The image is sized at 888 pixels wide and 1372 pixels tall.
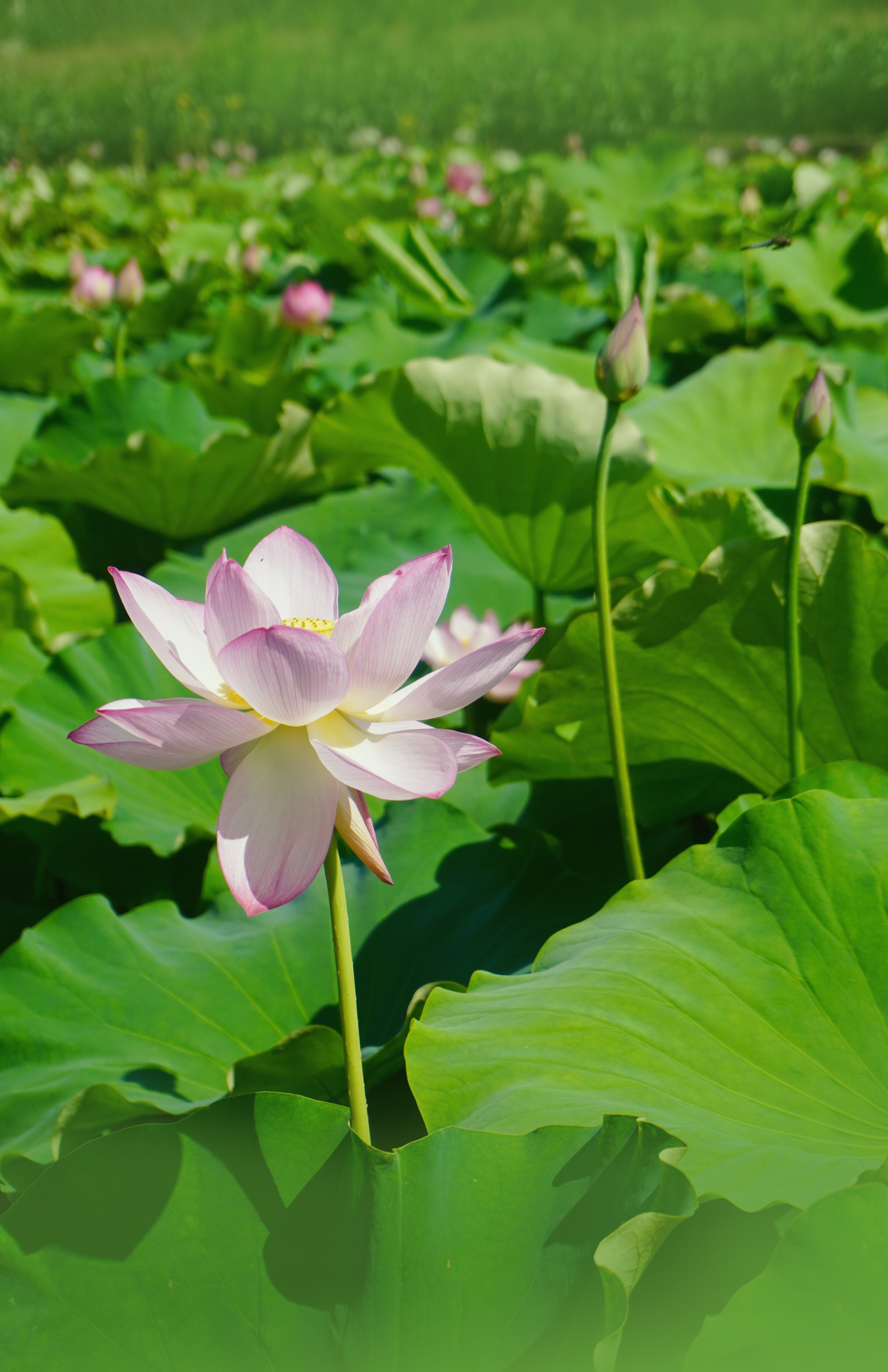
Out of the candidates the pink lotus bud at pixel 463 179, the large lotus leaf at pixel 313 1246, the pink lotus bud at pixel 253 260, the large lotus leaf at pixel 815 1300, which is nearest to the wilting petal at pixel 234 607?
the large lotus leaf at pixel 313 1246

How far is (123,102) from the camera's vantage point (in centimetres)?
1095

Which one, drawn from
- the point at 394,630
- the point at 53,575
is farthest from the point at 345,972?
the point at 53,575

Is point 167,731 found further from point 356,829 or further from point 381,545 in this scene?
point 381,545

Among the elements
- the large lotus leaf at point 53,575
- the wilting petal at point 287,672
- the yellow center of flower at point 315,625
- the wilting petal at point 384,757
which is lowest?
the large lotus leaf at point 53,575

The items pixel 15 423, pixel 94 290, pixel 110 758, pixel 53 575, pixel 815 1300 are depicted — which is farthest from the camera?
pixel 94 290

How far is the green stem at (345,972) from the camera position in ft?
1.82

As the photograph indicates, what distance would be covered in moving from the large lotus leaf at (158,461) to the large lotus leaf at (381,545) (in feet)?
0.22

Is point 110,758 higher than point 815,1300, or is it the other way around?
point 815,1300

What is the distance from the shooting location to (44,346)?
2508 millimetres

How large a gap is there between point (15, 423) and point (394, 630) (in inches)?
71.7

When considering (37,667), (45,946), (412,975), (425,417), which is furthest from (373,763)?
(37,667)

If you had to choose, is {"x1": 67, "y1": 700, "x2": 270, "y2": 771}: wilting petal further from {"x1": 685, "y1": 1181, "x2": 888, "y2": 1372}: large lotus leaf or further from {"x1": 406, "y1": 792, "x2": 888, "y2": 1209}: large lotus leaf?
{"x1": 685, "y1": 1181, "x2": 888, "y2": 1372}: large lotus leaf

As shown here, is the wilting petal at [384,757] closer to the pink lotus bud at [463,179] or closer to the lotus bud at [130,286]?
the lotus bud at [130,286]

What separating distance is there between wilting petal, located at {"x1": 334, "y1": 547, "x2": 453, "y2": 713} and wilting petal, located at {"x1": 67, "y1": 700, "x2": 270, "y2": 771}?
2.2 inches
